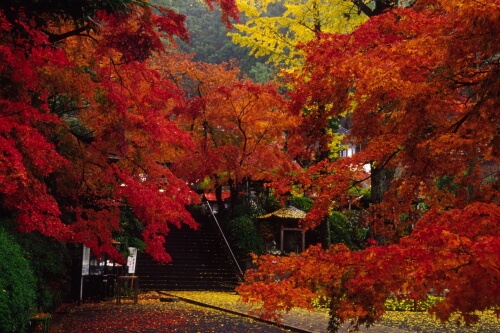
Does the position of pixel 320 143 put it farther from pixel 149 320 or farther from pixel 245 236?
pixel 245 236

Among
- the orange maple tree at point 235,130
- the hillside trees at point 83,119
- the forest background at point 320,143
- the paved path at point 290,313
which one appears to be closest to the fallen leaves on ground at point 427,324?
the paved path at point 290,313

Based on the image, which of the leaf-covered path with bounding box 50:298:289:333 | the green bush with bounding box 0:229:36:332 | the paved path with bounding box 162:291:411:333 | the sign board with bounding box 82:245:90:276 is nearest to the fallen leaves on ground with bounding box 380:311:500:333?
the paved path with bounding box 162:291:411:333

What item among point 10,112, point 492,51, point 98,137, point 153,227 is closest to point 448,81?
point 492,51

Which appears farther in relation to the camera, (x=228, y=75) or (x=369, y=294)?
(x=228, y=75)

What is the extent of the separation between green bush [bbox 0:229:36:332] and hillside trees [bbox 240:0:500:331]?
334 cm

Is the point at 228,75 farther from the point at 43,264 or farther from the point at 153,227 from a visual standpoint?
the point at 43,264

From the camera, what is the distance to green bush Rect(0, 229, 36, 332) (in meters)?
7.54

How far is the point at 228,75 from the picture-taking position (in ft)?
84.5

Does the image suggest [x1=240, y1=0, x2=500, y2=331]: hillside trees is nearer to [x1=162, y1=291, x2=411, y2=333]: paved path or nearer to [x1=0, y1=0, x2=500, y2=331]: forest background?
[x1=0, y1=0, x2=500, y2=331]: forest background

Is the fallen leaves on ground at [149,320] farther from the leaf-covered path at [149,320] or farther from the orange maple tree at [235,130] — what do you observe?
the orange maple tree at [235,130]

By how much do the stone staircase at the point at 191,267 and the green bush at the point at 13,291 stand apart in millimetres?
14133

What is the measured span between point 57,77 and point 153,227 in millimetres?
5132

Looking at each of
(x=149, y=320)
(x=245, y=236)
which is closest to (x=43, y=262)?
(x=149, y=320)

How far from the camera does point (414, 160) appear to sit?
7.61m
